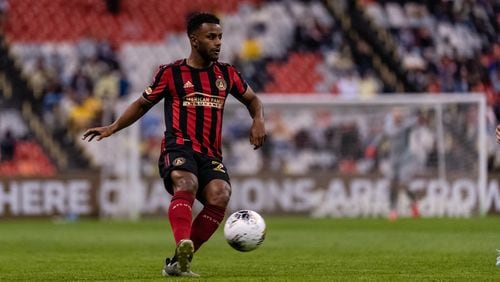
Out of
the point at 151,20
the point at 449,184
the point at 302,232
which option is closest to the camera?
the point at 302,232

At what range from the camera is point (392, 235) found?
1546cm

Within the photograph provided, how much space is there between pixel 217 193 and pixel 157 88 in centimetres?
95

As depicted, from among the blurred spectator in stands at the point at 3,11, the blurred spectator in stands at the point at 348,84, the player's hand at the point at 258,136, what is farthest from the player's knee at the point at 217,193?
the blurred spectator in stands at the point at 3,11

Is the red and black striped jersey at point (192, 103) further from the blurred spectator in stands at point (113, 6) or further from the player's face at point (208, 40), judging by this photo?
the blurred spectator in stands at point (113, 6)

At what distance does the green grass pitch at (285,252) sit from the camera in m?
8.62

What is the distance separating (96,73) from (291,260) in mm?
16189

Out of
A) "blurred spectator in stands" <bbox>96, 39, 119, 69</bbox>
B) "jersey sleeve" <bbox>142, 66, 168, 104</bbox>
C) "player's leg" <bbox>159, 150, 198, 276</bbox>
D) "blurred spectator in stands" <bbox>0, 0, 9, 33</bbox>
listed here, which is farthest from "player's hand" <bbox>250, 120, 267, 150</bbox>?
"blurred spectator in stands" <bbox>0, 0, 9, 33</bbox>

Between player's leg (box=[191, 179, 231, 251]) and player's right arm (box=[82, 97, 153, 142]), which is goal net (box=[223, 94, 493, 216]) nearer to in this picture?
player's right arm (box=[82, 97, 153, 142])

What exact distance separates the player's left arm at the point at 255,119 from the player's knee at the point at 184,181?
0.58 metres

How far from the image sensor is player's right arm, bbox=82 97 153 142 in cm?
875

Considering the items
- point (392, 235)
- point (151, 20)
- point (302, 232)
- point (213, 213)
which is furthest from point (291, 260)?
point (151, 20)

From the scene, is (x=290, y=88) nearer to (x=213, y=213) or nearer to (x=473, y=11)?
(x=473, y=11)

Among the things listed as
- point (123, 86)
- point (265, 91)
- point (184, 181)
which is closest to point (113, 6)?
point (123, 86)

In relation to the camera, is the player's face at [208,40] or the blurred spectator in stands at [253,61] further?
the blurred spectator in stands at [253,61]
